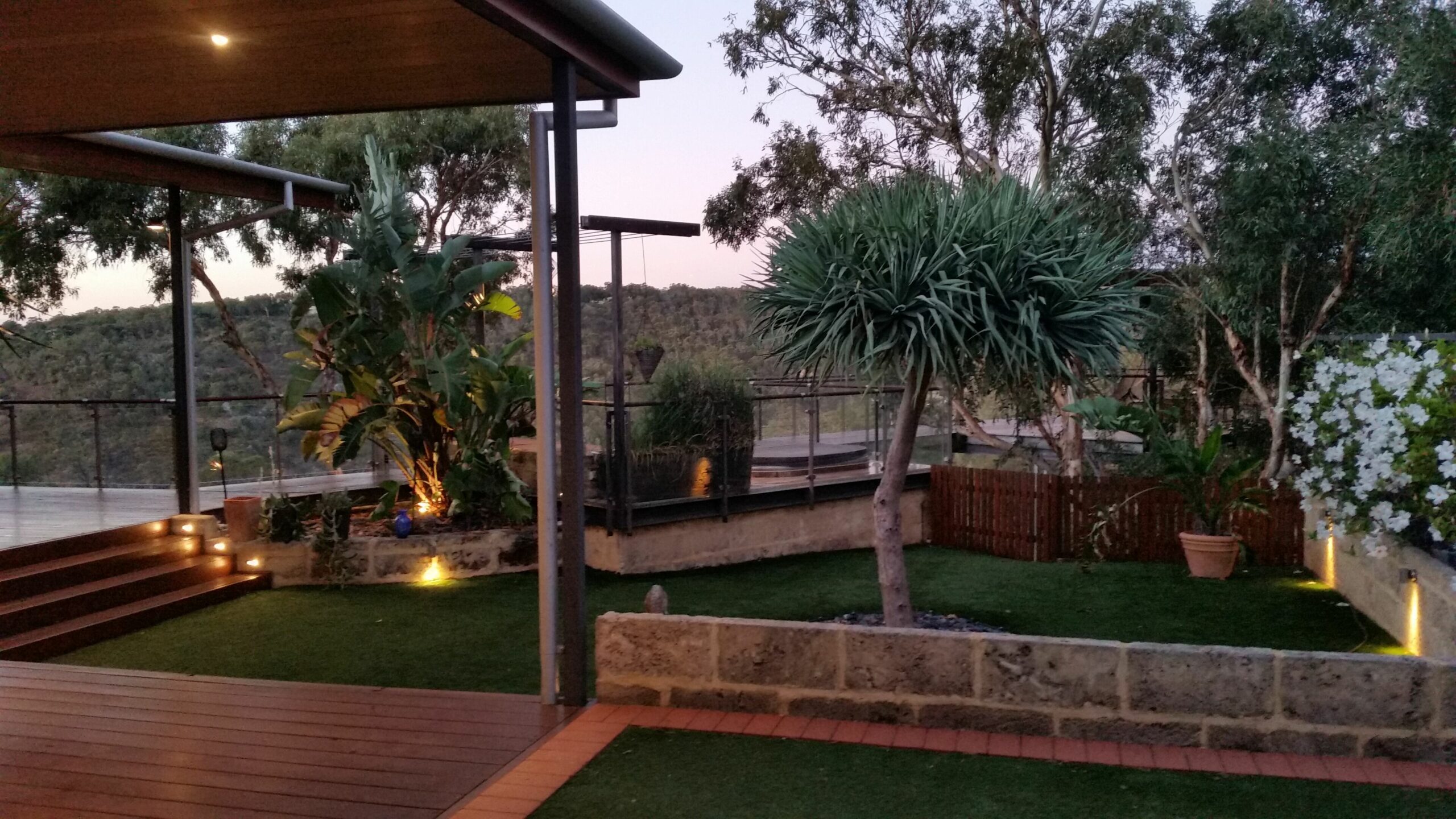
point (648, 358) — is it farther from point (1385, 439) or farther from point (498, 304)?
point (1385, 439)

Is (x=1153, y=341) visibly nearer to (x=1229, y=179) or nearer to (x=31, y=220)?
(x=1229, y=179)

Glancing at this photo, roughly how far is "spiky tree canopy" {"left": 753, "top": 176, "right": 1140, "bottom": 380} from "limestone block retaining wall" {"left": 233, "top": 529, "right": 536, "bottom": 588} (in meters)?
4.36

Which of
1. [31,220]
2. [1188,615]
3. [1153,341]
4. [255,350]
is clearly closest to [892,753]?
[1188,615]

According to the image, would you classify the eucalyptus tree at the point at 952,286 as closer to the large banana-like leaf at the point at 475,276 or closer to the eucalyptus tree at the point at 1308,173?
the eucalyptus tree at the point at 1308,173

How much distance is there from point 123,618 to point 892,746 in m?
5.63

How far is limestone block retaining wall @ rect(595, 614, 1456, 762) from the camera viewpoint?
4.29 meters

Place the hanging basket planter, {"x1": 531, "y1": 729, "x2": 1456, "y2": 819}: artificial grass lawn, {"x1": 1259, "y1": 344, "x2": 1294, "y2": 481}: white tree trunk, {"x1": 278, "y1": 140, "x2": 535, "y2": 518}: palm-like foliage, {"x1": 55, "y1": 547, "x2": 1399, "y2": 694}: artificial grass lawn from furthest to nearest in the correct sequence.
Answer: {"x1": 1259, "y1": 344, "x2": 1294, "y2": 481}: white tree trunk
the hanging basket planter
{"x1": 278, "y1": 140, "x2": 535, "y2": 518}: palm-like foliage
{"x1": 55, "y1": 547, "x2": 1399, "y2": 694}: artificial grass lawn
{"x1": 531, "y1": 729, "x2": 1456, "y2": 819}: artificial grass lawn

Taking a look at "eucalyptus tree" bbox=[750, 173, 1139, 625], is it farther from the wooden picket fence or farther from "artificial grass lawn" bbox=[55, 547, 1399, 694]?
the wooden picket fence

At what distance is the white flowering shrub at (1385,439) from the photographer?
5.36 meters

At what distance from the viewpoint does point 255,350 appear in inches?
682

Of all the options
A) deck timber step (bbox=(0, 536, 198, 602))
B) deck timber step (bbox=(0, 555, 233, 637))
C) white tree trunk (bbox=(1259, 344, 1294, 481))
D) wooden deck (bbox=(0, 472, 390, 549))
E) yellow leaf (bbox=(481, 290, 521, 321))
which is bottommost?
deck timber step (bbox=(0, 555, 233, 637))

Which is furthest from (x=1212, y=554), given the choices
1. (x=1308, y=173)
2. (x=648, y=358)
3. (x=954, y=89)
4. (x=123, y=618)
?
(x=123, y=618)

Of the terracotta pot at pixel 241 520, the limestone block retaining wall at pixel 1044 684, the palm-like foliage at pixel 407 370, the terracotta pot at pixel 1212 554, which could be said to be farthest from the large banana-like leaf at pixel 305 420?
the terracotta pot at pixel 1212 554

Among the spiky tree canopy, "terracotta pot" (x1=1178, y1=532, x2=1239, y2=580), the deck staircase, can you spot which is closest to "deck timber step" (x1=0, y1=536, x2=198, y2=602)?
the deck staircase
